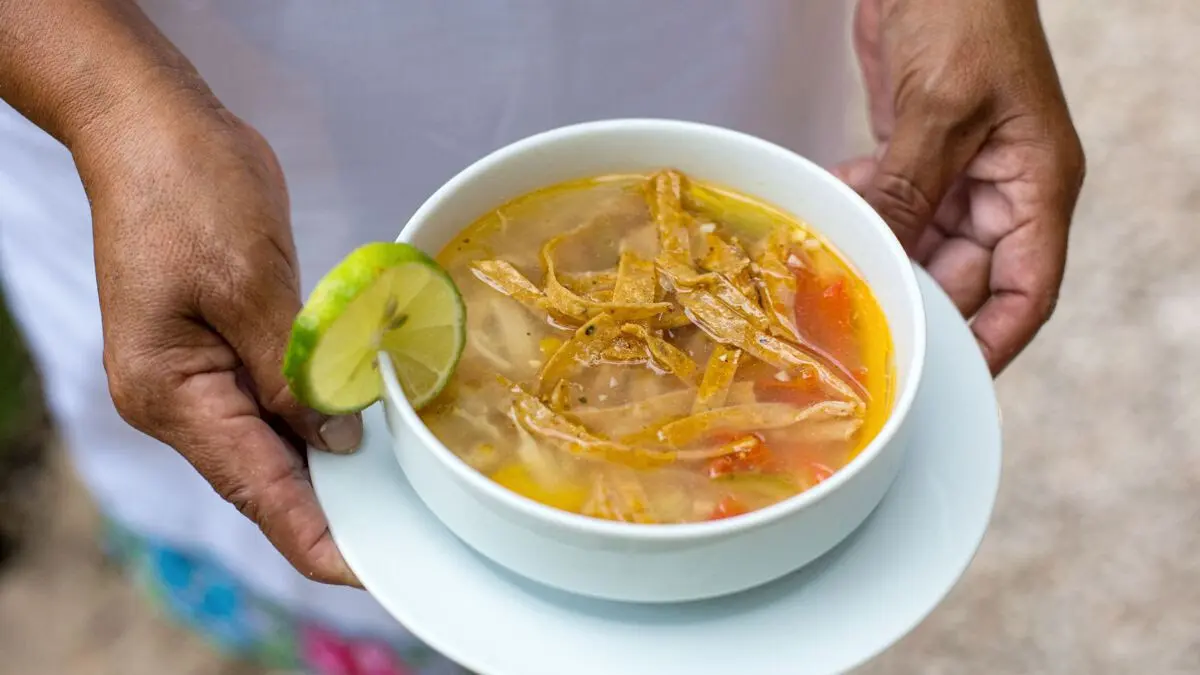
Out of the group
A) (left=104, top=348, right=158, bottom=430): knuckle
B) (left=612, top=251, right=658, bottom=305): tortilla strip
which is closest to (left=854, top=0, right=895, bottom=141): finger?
(left=612, top=251, right=658, bottom=305): tortilla strip

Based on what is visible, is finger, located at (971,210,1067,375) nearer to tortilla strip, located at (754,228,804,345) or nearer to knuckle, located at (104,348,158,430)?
tortilla strip, located at (754,228,804,345)

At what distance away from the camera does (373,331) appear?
0.90 m

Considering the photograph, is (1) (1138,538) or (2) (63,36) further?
(1) (1138,538)

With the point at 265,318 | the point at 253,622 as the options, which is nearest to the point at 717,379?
the point at 265,318

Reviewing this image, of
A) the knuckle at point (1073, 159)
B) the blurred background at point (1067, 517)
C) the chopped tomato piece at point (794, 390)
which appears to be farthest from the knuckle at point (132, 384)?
the blurred background at point (1067, 517)

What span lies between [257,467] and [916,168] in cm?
75

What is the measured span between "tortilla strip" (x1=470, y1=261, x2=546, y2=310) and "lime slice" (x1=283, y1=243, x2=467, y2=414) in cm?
12

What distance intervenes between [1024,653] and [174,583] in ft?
5.25

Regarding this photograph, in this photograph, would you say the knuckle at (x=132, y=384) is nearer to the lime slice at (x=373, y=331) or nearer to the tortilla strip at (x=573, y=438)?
the lime slice at (x=373, y=331)

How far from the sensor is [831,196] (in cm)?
106

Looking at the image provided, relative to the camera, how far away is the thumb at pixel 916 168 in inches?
49.7

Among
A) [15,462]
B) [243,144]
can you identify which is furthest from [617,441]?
[15,462]

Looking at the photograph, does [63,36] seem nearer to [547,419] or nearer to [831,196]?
[547,419]

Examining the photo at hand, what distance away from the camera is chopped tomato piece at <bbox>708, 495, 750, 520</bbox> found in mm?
904
